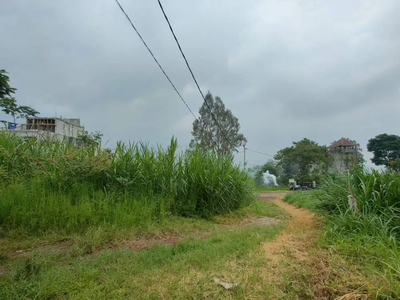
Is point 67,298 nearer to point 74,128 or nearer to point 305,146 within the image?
point 74,128

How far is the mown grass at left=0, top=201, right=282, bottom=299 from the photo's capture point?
5.98 feet

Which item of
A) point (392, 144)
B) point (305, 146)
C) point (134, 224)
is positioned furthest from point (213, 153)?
point (392, 144)

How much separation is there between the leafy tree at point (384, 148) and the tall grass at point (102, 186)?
106 feet

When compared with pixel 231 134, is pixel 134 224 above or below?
below

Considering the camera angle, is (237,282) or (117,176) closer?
(237,282)

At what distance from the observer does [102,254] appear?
2.74 m

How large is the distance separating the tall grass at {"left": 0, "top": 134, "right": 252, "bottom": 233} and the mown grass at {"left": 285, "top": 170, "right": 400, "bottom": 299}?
2482mm

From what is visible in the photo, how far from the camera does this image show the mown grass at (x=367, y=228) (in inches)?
70.7

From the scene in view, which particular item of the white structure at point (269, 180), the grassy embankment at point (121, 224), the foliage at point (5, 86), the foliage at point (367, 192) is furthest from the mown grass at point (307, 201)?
the white structure at point (269, 180)

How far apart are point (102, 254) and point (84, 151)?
10.4 ft

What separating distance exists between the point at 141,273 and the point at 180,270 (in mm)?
378

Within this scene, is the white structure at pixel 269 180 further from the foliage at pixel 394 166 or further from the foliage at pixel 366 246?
the foliage at pixel 366 246

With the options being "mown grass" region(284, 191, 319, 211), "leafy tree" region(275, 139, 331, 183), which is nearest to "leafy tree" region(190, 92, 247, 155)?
"leafy tree" region(275, 139, 331, 183)

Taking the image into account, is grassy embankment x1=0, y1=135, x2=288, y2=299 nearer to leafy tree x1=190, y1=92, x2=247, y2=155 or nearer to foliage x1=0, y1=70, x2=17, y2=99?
foliage x1=0, y1=70, x2=17, y2=99
